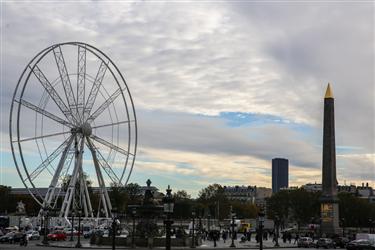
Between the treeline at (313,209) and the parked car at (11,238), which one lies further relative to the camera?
the treeline at (313,209)

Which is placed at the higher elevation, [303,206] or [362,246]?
[303,206]

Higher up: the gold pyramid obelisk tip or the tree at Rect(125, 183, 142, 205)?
the gold pyramid obelisk tip

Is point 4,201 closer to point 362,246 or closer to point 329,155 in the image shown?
point 329,155

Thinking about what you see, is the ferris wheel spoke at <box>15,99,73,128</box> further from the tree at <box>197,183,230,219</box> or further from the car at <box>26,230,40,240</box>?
the tree at <box>197,183,230,219</box>

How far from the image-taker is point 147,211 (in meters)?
59.8

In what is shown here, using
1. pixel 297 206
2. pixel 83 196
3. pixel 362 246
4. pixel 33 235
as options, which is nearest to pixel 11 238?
pixel 33 235

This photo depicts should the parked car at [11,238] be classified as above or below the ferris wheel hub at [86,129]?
below

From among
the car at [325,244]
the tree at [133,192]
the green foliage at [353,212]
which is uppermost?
the tree at [133,192]

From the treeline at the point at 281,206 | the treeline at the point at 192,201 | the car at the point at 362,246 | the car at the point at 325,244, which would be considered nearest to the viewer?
the car at the point at 362,246

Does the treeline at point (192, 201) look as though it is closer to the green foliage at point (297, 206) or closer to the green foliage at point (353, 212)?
the green foliage at point (297, 206)

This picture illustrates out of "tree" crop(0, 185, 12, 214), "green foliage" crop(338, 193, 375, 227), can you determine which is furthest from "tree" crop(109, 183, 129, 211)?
"green foliage" crop(338, 193, 375, 227)

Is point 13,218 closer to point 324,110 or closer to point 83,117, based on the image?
point 83,117

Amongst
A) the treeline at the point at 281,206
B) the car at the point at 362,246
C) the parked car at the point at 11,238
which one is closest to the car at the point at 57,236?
the parked car at the point at 11,238

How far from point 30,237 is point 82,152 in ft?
42.3
